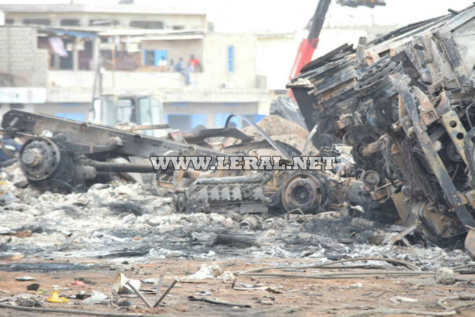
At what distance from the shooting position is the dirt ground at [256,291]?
625 centimetres

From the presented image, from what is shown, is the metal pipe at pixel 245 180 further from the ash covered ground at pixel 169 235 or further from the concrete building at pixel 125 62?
the concrete building at pixel 125 62

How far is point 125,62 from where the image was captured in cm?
4928

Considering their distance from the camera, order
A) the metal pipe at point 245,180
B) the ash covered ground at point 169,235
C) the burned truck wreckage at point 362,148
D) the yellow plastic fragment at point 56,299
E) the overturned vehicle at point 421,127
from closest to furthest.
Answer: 1. the yellow plastic fragment at point 56,299
2. the overturned vehicle at point 421,127
3. the burned truck wreckage at point 362,148
4. the ash covered ground at point 169,235
5. the metal pipe at point 245,180

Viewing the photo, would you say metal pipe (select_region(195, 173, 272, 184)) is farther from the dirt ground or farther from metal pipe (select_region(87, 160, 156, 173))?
the dirt ground

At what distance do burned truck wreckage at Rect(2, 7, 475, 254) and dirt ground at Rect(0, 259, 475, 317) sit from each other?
1476 mm

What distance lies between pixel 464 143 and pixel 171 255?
3283 millimetres

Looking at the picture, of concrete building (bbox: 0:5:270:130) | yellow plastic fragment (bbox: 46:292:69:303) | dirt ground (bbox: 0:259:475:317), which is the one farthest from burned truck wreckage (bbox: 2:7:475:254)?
concrete building (bbox: 0:5:270:130)

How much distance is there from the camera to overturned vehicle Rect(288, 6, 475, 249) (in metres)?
9.43

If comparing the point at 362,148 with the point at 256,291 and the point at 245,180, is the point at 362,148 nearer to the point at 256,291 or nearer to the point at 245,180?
the point at 245,180

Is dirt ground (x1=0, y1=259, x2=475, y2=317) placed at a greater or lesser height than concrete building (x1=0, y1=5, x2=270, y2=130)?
lesser

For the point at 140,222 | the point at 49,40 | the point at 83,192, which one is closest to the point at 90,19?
the point at 49,40

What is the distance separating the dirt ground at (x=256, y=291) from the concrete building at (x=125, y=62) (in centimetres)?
3368

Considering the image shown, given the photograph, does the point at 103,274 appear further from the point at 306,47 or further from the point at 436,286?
the point at 306,47

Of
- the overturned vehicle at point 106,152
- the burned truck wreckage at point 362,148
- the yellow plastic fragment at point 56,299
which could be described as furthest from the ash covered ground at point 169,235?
the yellow plastic fragment at point 56,299
